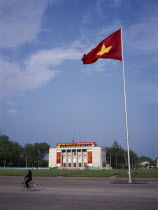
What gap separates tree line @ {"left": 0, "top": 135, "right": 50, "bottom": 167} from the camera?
121500 mm

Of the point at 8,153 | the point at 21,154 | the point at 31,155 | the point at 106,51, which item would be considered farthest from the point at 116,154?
the point at 106,51

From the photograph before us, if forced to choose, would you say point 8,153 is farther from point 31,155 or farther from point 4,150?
point 31,155

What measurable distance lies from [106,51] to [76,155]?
106156 millimetres

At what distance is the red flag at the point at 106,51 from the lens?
2312cm

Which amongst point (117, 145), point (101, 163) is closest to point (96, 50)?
point (101, 163)

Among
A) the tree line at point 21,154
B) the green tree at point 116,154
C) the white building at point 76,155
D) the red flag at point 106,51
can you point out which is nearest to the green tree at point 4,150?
the tree line at point 21,154

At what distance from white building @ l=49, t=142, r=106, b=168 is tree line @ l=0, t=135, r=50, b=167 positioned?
53.2ft

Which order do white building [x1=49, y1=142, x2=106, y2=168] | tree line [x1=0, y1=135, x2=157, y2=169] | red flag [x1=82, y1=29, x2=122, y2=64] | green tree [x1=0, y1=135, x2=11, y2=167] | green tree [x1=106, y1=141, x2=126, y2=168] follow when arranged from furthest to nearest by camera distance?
green tree [x1=106, y1=141, x2=126, y2=168] < tree line [x1=0, y1=135, x2=157, y2=169] < white building [x1=49, y1=142, x2=106, y2=168] < green tree [x1=0, y1=135, x2=11, y2=167] < red flag [x1=82, y1=29, x2=122, y2=64]

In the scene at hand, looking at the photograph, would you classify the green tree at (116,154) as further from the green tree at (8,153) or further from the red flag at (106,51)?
the red flag at (106,51)

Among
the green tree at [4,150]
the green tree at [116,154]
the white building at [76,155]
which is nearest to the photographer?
the green tree at [4,150]

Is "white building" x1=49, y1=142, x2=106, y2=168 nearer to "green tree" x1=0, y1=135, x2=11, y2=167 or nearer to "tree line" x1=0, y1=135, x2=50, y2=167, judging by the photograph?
"tree line" x1=0, y1=135, x2=50, y2=167

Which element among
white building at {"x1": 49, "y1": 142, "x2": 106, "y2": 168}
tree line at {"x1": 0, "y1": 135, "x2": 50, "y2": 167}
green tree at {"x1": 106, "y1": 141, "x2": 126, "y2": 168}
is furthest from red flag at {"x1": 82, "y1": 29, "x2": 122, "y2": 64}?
green tree at {"x1": 106, "y1": 141, "x2": 126, "y2": 168}

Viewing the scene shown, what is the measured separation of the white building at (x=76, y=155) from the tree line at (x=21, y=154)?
16.2 m

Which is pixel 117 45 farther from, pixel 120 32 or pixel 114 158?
pixel 114 158
